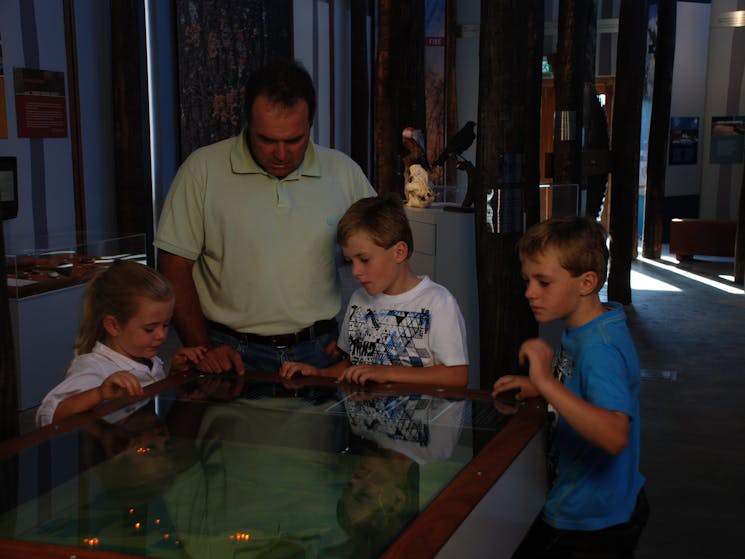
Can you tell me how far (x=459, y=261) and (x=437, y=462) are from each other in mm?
4674

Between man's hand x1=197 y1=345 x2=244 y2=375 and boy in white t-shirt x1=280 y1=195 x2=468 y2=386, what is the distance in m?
0.24

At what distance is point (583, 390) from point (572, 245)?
13.8 inches

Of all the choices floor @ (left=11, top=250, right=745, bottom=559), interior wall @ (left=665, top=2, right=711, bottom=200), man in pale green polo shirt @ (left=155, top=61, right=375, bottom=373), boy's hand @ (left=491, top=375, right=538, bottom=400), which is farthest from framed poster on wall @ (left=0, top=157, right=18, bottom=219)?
interior wall @ (left=665, top=2, right=711, bottom=200)

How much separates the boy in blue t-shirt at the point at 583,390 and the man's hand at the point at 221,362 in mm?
746

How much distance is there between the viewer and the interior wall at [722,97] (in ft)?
48.0

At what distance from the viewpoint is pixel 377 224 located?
273cm

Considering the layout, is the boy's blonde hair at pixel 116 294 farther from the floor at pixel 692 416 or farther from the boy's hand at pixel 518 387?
the floor at pixel 692 416

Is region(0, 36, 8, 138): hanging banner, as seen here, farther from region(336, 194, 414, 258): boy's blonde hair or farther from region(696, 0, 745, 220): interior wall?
region(696, 0, 745, 220): interior wall

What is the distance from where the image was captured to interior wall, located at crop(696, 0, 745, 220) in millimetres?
14633

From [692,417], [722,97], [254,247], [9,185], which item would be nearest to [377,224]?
[254,247]

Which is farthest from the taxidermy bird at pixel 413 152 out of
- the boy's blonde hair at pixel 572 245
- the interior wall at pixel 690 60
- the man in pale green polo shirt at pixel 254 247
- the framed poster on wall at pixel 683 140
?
the framed poster on wall at pixel 683 140

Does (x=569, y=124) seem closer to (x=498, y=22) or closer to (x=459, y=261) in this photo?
(x=459, y=261)

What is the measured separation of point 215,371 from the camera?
2.57 meters

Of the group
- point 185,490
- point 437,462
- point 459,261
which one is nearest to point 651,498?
point 459,261
